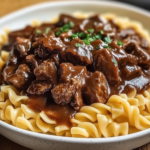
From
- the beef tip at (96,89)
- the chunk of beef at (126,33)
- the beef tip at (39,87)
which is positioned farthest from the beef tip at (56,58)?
the chunk of beef at (126,33)

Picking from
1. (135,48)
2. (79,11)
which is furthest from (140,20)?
(135,48)

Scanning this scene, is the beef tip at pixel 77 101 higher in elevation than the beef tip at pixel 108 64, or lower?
lower

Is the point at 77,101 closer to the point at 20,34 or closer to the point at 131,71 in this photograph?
the point at 131,71

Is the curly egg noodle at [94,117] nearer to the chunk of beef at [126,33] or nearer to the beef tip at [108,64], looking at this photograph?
the beef tip at [108,64]

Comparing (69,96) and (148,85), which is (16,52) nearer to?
(69,96)

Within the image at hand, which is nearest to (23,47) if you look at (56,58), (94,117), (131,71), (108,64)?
(56,58)

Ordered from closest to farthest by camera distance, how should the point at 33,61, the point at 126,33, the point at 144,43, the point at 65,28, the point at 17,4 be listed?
the point at 33,61
the point at 65,28
the point at 144,43
the point at 126,33
the point at 17,4
